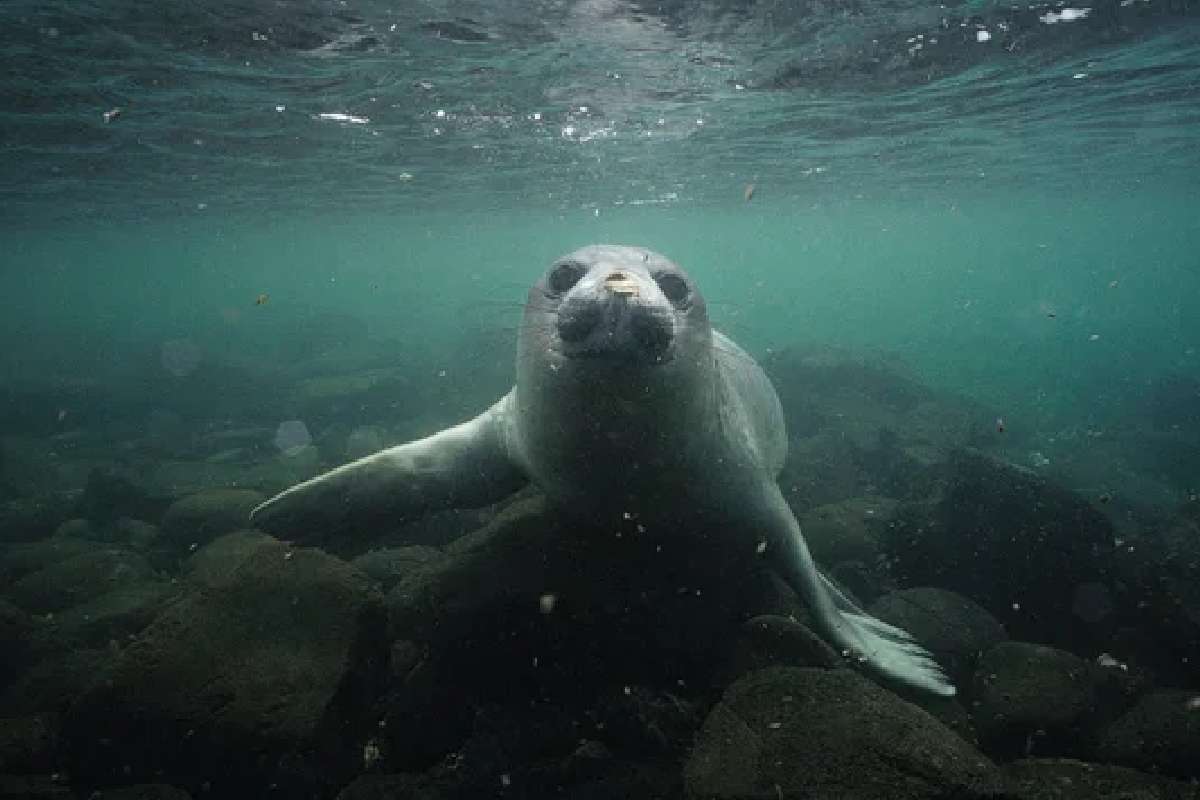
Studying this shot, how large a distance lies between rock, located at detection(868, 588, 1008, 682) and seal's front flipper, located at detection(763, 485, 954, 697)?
2.56 ft

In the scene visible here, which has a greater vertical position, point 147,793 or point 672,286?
point 672,286

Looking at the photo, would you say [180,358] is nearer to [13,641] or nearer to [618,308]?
[13,641]

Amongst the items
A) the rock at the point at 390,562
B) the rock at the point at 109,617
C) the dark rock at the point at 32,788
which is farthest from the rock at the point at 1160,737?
the rock at the point at 109,617

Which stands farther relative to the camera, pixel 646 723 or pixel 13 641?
pixel 13 641

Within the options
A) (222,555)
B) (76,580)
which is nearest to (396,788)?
(222,555)

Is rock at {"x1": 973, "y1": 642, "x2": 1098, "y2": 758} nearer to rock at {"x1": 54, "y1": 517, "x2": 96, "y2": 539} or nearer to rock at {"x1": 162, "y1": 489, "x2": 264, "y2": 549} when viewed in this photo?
Result: rock at {"x1": 162, "y1": 489, "x2": 264, "y2": 549}

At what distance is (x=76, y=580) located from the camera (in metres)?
6.56

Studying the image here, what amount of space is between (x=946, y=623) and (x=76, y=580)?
25.5 ft

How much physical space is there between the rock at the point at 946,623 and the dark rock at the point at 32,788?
17.8 ft

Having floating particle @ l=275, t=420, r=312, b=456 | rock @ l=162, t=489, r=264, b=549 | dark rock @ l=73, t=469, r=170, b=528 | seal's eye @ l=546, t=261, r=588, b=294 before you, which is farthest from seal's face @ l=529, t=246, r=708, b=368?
floating particle @ l=275, t=420, r=312, b=456

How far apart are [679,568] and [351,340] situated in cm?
3297

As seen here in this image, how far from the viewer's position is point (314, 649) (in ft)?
13.2

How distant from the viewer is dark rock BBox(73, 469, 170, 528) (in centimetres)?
1050

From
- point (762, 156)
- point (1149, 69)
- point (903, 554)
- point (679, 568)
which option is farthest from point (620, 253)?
point (762, 156)
